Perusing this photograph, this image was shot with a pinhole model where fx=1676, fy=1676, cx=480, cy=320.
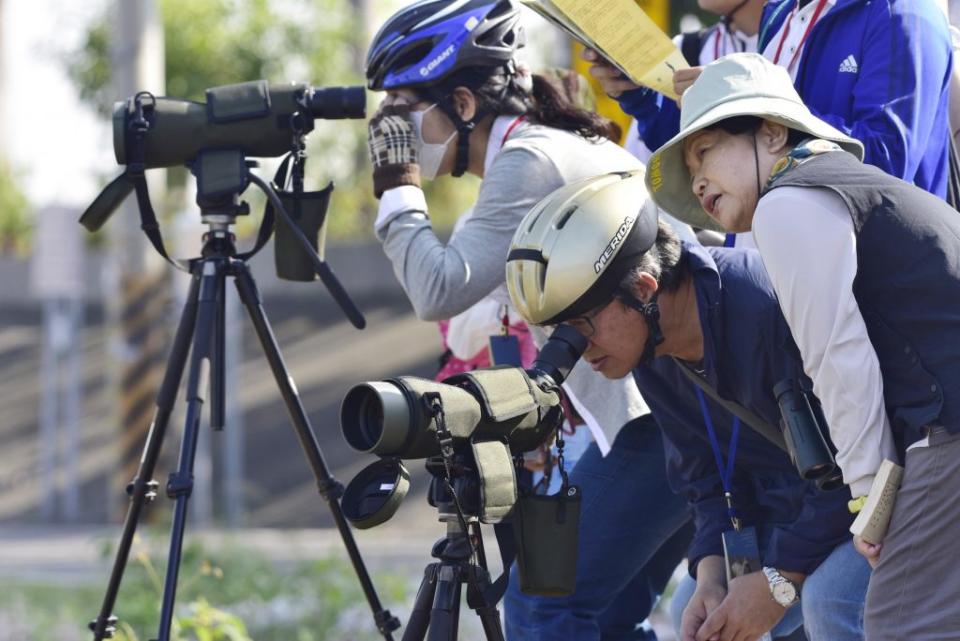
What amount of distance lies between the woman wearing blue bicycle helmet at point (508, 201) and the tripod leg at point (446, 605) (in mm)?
948

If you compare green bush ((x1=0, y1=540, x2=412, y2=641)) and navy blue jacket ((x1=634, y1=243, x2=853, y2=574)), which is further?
green bush ((x1=0, y1=540, x2=412, y2=641))

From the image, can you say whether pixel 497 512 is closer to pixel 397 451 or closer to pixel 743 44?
pixel 397 451

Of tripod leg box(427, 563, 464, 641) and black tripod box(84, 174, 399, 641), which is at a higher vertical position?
black tripod box(84, 174, 399, 641)

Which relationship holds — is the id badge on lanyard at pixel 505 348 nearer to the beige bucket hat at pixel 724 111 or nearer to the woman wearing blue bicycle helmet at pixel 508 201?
the woman wearing blue bicycle helmet at pixel 508 201

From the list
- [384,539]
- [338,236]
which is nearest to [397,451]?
[384,539]

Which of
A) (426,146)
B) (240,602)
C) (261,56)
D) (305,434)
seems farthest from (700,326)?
(261,56)

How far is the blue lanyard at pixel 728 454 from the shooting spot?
11.8 ft

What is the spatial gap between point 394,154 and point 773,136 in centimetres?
123

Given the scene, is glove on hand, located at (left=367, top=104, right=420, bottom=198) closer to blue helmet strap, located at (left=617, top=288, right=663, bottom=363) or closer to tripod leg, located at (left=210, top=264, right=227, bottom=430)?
tripod leg, located at (left=210, top=264, right=227, bottom=430)

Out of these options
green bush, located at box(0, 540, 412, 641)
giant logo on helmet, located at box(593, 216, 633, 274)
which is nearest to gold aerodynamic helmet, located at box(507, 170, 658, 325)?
giant logo on helmet, located at box(593, 216, 633, 274)

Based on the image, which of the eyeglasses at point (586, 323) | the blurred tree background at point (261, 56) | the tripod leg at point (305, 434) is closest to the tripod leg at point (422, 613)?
the eyeglasses at point (586, 323)

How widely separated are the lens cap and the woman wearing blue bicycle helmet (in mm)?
895

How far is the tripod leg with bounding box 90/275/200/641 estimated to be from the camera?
4.33 meters

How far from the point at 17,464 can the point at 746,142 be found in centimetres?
1302
